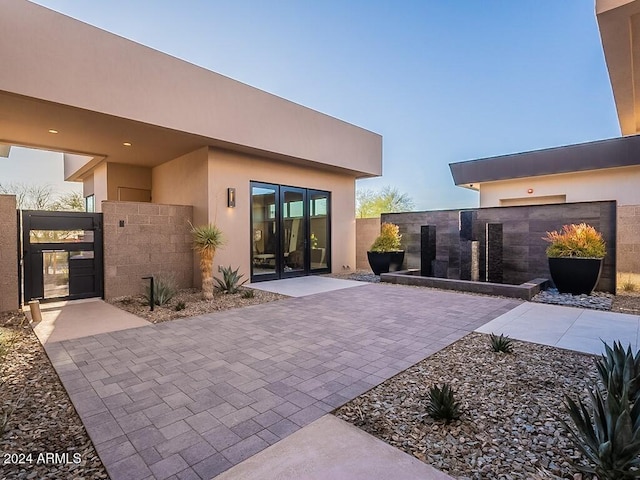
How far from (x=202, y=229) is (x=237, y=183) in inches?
77.6

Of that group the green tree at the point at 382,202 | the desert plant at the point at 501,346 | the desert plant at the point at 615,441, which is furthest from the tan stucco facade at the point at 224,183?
the green tree at the point at 382,202

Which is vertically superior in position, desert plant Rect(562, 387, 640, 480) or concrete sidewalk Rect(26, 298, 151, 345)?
desert plant Rect(562, 387, 640, 480)

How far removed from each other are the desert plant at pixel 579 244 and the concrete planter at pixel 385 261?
3.88m

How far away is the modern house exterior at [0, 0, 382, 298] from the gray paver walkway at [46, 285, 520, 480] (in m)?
3.77

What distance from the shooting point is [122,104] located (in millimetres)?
5918

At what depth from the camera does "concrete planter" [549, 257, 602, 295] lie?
658 centimetres

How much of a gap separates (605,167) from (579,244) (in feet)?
21.1

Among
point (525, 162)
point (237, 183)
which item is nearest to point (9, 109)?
point (237, 183)

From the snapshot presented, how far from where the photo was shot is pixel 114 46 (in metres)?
5.84

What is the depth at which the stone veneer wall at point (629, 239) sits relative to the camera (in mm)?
7711

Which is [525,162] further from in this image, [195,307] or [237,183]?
[195,307]

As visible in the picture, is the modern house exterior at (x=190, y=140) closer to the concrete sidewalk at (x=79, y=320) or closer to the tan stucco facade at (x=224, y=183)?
the tan stucco facade at (x=224, y=183)

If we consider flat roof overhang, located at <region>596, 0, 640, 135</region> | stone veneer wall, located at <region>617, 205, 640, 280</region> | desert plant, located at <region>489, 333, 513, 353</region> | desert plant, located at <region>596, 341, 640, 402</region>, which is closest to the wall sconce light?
desert plant, located at <region>489, 333, 513, 353</region>

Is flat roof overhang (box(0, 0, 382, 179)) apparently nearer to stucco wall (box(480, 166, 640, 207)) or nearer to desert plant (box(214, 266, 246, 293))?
desert plant (box(214, 266, 246, 293))
